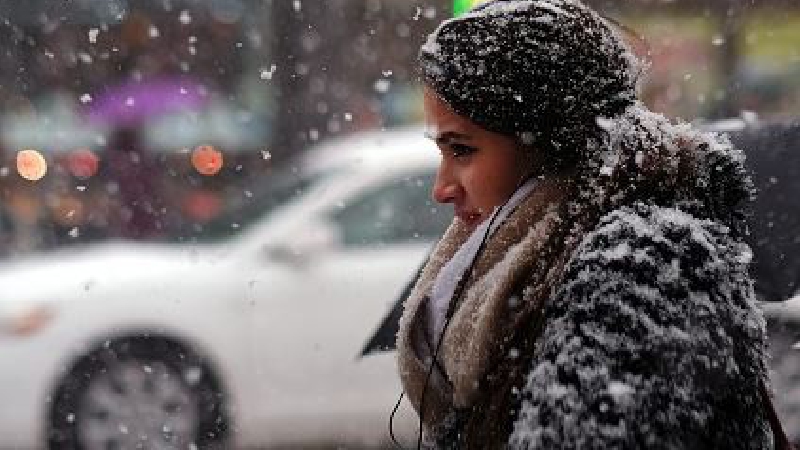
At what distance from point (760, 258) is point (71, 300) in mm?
4065

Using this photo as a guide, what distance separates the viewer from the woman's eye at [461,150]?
1588 mm

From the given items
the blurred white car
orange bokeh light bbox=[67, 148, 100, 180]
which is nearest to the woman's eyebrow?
the blurred white car

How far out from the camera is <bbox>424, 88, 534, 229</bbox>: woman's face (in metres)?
1.56

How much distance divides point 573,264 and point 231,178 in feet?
47.4

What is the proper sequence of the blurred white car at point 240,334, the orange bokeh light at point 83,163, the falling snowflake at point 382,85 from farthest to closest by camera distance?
the orange bokeh light at point 83,163 < the falling snowflake at point 382,85 < the blurred white car at point 240,334

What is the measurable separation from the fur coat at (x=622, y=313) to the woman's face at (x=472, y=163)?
0.08 meters

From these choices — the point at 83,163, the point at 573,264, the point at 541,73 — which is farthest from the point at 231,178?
the point at 573,264

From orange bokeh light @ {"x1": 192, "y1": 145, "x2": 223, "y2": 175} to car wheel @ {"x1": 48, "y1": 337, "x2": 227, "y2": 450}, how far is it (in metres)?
9.41

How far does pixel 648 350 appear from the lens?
1238mm

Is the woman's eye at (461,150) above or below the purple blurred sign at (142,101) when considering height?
above

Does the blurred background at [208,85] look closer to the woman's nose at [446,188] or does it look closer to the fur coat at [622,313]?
the woman's nose at [446,188]

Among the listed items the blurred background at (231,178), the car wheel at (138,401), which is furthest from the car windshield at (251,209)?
the car wheel at (138,401)

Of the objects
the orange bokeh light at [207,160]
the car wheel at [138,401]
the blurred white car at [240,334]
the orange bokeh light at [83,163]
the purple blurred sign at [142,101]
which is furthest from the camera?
the orange bokeh light at [207,160]

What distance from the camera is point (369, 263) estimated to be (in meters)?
5.77
